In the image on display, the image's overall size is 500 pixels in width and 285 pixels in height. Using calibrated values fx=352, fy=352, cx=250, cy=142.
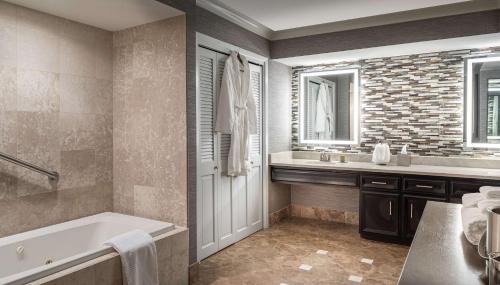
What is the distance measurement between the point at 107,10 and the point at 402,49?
9.71 feet

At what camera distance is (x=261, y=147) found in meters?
4.21

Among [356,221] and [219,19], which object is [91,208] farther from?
[356,221]

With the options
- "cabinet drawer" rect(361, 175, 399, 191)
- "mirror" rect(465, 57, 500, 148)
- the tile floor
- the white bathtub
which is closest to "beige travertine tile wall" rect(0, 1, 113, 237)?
the white bathtub

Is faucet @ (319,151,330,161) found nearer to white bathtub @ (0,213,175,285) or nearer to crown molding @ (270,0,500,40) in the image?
crown molding @ (270,0,500,40)

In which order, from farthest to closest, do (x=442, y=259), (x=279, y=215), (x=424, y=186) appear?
(x=279, y=215) < (x=424, y=186) < (x=442, y=259)

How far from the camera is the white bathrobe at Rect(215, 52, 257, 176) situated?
338 centimetres

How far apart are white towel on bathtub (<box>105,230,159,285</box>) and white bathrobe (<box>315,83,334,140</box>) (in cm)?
294

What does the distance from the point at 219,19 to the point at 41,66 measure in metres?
1.59

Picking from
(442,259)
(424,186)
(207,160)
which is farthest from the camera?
(424,186)

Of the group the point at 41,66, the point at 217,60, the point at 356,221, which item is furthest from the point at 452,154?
the point at 41,66

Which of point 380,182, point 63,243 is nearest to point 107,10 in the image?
point 63,243

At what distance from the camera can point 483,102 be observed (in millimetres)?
3715

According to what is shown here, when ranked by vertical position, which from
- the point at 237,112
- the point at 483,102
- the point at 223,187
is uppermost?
the point at 483,102

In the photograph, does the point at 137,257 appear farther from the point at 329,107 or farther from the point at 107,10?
the point at 329,107
